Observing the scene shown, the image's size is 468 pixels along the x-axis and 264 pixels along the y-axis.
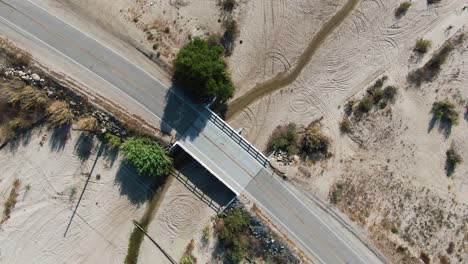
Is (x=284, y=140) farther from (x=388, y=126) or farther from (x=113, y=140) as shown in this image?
(x=113, y=140)

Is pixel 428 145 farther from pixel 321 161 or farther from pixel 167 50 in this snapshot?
pixel 167 50

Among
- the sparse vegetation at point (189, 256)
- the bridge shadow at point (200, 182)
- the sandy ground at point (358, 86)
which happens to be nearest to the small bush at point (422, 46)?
the sandy ground at point (358, 86)

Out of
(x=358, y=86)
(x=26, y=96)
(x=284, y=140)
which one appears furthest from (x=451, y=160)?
(x=26, y=96)

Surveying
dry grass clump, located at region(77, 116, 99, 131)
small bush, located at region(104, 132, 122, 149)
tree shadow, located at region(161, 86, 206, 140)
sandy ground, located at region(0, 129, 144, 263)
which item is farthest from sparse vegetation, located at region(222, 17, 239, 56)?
sandy ground, located at region(0, 129, 144, 263)

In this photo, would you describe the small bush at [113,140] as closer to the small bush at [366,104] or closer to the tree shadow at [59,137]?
the tree shadow at [59,137]

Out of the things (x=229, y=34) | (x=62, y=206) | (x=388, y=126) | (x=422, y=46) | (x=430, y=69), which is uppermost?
(x=422, y=46)

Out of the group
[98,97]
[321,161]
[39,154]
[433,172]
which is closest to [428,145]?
[433,172]
